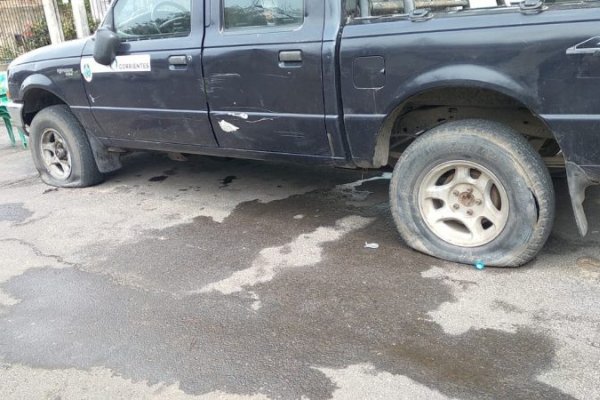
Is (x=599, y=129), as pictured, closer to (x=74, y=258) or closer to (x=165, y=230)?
(x=165, y=230)

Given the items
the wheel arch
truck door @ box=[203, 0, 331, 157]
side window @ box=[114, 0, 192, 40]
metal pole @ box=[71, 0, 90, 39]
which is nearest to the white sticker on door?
side window @ box=[114, 0, 192, 40]

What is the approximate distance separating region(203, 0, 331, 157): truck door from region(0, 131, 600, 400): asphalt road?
74 cm

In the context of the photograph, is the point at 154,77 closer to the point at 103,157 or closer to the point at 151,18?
the point at 151,18


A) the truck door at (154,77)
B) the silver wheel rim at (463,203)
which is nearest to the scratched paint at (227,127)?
the truck door at (154,77)

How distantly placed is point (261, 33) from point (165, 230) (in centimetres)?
167

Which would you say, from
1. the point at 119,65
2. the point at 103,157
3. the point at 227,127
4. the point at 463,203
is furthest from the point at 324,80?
the point at 103,157

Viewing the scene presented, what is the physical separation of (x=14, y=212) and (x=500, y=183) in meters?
4.12

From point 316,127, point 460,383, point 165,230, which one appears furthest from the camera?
point 165,230

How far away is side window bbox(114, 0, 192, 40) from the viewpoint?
13.4 feet

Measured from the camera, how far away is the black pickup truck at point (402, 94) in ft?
9.23

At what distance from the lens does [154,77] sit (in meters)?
4.23

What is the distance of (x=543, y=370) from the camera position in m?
2.39

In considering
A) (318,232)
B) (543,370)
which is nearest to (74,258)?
(318,232)

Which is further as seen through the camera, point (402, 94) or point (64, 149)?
point (64, 149)
